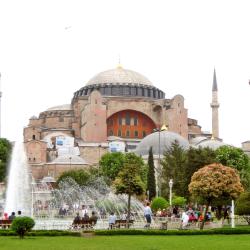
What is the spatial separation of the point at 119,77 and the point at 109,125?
24.8 ft

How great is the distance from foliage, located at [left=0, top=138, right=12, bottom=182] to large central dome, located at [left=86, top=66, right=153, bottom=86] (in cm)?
2328

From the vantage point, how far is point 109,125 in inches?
3290

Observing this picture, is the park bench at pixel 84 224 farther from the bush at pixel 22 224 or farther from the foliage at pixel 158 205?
the foliage at pixel 158 205

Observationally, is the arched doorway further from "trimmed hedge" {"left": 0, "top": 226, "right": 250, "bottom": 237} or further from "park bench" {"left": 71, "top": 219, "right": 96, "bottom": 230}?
"trimmed hedge" {"left": 0, "top": 226, "right": 250, "bottom": 237}

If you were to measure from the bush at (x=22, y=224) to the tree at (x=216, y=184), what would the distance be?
7429 millimetres

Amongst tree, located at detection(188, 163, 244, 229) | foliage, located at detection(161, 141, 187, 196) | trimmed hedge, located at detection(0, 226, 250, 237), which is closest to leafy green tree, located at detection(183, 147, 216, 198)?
foliage, located at detection(161, 141, 187, 196)

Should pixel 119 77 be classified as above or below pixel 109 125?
above

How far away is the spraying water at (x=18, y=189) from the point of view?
31359 mm

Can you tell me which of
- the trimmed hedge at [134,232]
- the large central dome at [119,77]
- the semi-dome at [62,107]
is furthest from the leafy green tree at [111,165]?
the trimmed hedge at [134,232]

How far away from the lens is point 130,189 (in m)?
24.9

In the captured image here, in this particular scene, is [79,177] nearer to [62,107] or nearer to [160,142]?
[160,142]

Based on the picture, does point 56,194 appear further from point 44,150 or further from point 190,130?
point 190,130

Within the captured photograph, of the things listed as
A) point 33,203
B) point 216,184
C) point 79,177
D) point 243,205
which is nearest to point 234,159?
point 79,177

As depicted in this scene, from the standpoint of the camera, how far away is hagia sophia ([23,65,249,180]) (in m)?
72.9
